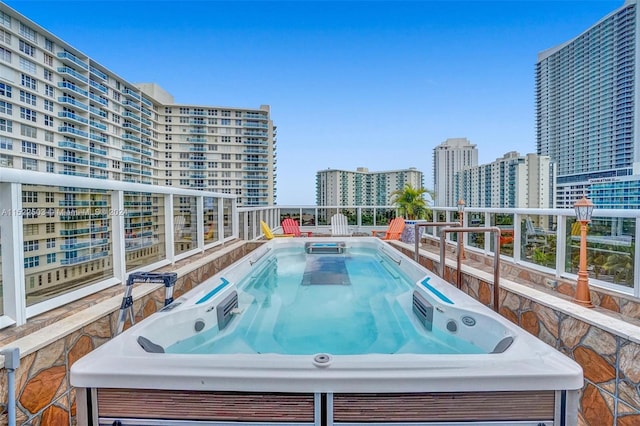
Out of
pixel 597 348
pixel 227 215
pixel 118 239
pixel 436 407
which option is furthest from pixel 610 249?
pixel 227 215

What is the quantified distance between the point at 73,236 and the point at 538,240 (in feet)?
12.8

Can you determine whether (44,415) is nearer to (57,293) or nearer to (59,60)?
(57,293)

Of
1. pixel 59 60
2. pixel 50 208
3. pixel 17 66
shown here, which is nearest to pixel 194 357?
pixel 50 208

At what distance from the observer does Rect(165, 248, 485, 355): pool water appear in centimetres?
227

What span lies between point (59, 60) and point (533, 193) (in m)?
42.2

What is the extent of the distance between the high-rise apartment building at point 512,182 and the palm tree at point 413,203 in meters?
1.70

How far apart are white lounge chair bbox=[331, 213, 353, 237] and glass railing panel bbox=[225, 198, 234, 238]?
3627 millimetres

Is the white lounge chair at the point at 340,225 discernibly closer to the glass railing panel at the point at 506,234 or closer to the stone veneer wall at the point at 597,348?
the glass railing panel at the point at 506,234

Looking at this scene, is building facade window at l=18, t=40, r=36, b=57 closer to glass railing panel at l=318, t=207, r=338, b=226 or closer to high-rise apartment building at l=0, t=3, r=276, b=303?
high-rise apartment building at l=0, t=3, r=276, b=303

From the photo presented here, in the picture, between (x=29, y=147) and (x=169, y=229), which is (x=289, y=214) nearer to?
(x=169, y=229)

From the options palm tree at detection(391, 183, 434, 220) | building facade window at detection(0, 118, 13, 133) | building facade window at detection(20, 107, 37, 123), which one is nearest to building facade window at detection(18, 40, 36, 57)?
building facade window at detection(20, 107, 37, 123)

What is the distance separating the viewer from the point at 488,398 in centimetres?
115

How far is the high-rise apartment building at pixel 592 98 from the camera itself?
1220 cm

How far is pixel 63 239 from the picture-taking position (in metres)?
2.04
